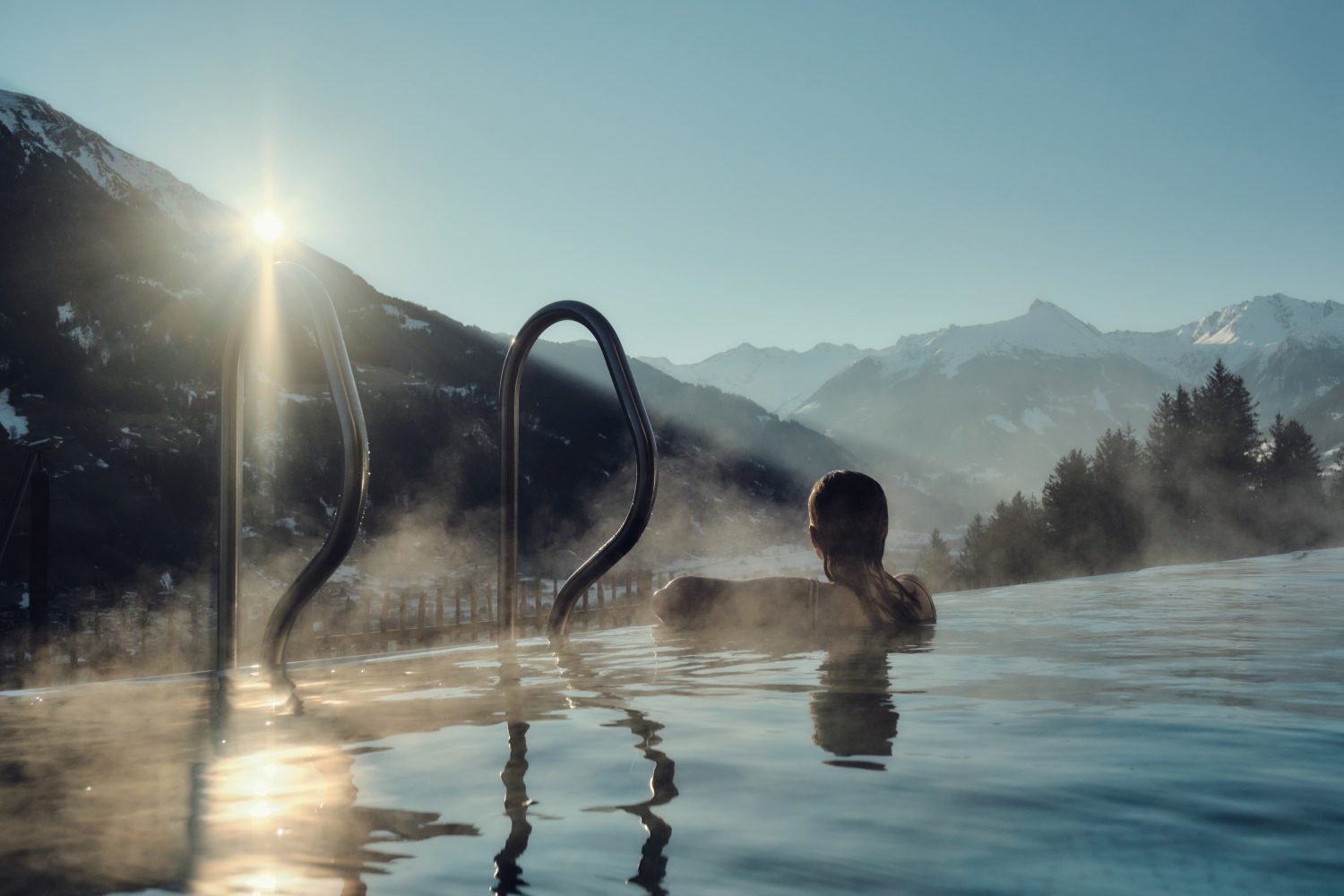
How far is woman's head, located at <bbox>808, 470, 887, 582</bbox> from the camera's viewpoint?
3920mm

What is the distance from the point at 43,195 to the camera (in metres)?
58.9

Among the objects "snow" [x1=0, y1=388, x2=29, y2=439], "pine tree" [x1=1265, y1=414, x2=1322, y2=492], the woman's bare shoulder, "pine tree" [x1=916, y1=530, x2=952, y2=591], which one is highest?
"snow" [x1=0, y1=388, x2=29, y2=439]

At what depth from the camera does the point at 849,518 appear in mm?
3928

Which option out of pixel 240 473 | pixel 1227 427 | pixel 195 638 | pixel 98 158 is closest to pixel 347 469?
pixel 240 473

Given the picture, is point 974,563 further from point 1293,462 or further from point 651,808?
point 651,808

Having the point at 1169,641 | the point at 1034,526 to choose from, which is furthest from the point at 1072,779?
the point at 1034,526

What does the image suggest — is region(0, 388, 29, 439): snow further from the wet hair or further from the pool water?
the pool water

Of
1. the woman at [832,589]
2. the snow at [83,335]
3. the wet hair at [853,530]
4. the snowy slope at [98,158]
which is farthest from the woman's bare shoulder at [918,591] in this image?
the snowy slope at [98,158]

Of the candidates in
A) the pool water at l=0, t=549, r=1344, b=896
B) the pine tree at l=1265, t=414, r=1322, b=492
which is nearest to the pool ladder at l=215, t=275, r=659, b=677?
the pool water at l=0, t=549, r=1344, b=896

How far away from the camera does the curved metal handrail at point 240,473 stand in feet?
8.29

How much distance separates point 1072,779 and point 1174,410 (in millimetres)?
41194

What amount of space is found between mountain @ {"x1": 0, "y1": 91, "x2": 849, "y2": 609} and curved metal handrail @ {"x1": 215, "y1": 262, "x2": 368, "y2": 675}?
39397 millimetres

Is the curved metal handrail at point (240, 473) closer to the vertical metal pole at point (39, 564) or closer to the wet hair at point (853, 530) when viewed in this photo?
the wet hair at point (853, 530)

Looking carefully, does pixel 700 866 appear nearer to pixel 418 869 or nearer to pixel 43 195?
pixel 418 869
